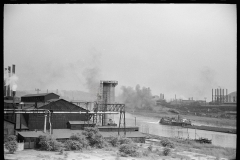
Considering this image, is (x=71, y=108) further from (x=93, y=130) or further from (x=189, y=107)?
(x=189, y=107)

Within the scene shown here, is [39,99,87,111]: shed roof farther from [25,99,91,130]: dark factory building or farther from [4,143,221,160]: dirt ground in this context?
[4,143,221,160]: dirt ground

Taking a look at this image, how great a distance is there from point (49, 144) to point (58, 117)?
764 centimetres

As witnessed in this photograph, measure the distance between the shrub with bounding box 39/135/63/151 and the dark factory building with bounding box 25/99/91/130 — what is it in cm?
601

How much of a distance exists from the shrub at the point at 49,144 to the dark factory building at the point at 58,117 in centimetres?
601

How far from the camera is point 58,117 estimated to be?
27.5m

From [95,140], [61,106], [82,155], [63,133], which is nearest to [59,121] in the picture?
[61,106]

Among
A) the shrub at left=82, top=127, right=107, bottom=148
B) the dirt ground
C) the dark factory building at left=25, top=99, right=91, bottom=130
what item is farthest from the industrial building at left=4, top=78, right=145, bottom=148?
the dirt ground

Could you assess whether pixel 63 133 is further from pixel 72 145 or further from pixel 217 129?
pixel 217 129

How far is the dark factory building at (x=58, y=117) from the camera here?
2588 cm

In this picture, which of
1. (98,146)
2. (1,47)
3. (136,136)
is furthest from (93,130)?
(1,47)

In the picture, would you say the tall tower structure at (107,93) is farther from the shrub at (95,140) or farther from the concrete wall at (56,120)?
the shrub at (95,140)

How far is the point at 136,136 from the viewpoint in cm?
2597

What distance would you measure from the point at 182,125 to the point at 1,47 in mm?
44935

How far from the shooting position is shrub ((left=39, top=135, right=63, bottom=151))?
19.9 m
